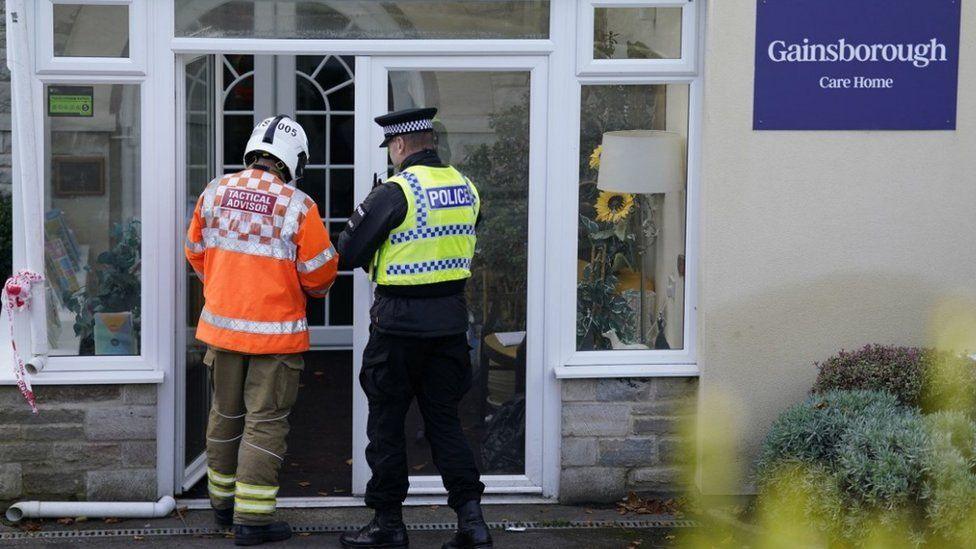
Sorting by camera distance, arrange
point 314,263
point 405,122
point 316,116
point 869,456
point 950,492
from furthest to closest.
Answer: point 316,116, point 314,263, point 405,122, point 869,456, point 950,492

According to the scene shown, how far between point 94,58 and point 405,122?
5.15ft

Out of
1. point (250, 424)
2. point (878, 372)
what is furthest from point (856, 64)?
point (250, 424)

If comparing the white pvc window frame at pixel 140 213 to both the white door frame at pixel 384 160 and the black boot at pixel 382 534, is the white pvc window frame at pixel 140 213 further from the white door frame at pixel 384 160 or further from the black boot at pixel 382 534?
the black boot at pixel 382 534

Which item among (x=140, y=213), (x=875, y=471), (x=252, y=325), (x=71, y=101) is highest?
(x=71, y=101)

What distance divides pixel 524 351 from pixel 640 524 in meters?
1.01

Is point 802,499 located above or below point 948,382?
below

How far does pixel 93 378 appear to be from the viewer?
6.55 m

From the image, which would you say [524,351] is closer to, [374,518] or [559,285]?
[559,285]

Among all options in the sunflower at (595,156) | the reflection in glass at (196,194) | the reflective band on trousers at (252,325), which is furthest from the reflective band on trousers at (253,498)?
the sunflower at (595,156)

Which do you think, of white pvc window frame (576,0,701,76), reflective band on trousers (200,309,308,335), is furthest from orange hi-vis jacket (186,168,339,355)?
white pvc window frame (576,0,701,76)

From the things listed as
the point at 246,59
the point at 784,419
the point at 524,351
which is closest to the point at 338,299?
the point at 246,59

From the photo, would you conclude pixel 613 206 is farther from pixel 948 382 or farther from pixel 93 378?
pixel 93 378

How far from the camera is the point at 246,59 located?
33.6 feet

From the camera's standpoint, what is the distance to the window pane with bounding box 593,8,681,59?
6695 millimetres
